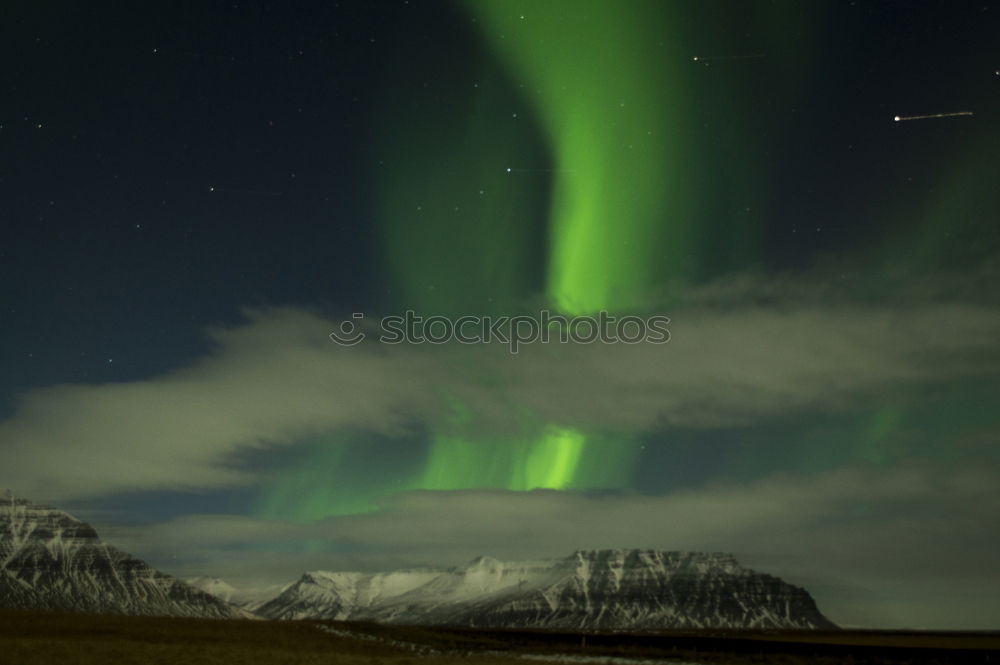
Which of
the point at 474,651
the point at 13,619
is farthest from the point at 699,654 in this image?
the point at 13,619

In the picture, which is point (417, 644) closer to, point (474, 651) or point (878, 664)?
point (474, 651)

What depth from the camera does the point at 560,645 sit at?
67562mm

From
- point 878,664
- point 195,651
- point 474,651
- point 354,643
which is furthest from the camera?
point 354,643

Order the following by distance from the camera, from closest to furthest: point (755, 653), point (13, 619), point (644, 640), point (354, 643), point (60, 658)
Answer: point (60, 658)
point (755, 653)
point (354, 643)
point (644, 640)
point (13, 619)

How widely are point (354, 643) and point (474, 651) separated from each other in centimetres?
1302

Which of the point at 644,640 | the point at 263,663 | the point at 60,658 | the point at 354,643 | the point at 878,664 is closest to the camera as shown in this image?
the point at 60,658

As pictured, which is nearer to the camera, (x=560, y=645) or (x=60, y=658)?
(x=60, y=658)

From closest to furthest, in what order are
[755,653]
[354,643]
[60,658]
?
[60,658] < [755,653] < [354,643]

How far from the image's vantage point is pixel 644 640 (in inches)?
2835

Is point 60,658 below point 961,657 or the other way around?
below

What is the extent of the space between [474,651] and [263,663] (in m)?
20.1

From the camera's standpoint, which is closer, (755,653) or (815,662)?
(815,662)

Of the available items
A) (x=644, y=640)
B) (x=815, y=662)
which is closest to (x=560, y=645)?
(x=644, y=640)

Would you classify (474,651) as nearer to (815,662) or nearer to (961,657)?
(815,662)
